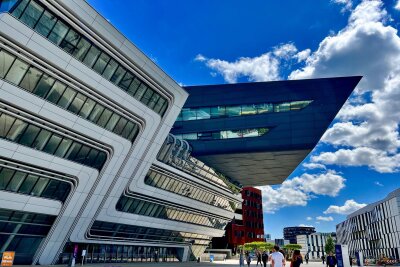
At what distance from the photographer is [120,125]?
28.4 metres

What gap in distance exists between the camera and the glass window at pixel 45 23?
66.9 ft

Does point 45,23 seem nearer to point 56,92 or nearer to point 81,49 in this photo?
point 81,49

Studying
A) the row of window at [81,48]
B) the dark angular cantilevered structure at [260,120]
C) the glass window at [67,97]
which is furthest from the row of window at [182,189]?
the glass window at [67,97]

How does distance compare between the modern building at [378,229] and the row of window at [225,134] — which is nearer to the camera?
the row of window at [225,134]

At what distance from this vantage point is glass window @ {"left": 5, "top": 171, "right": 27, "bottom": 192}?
2244 centimetres

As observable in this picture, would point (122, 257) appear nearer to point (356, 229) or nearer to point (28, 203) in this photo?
point (28, 203)

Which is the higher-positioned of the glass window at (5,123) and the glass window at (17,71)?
the glass window at (17,71)

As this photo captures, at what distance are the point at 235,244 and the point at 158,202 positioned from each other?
214 ft

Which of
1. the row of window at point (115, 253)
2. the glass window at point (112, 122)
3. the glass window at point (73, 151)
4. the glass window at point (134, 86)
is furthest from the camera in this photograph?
the row of window at point (115, 253)

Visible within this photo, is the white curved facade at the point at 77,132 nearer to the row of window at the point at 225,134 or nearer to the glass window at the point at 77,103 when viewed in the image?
the glass window at the point at 77,103

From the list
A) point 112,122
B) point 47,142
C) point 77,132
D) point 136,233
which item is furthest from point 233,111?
point 47,142

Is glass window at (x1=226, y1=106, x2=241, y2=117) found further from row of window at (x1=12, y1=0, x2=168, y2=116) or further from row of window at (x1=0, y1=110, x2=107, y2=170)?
A: row of window at (x1=0, y1=110, x2=107, y2=170)

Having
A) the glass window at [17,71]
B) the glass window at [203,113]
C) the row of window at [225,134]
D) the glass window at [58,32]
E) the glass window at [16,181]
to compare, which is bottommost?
the glass window at [16,181]

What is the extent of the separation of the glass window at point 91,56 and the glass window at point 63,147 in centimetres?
560
